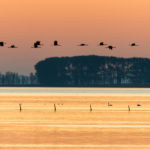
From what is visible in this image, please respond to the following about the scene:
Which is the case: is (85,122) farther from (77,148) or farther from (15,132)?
(77,148)

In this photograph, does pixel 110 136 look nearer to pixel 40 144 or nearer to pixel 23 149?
pixel 40 144

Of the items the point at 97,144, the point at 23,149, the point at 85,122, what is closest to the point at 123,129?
the point at 85,122

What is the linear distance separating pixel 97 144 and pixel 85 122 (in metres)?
20.0

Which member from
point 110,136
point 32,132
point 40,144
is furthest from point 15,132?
point 40,144

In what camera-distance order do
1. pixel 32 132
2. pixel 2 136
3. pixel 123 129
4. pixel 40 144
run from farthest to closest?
1. pixel 123 129
2. pixel 32 132
3. pixel 2 136
4. pixel 40 144

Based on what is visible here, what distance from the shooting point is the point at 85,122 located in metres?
54.8

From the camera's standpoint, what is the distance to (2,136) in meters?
39.8

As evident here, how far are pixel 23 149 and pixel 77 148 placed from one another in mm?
2390

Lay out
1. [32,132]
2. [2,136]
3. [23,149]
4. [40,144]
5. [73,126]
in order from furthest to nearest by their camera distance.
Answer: [73,126] → [32,132] → [2,136] → [40,144] → [23,149]

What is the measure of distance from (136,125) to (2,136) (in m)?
14.4

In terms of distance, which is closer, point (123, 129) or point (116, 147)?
point (116, 147)

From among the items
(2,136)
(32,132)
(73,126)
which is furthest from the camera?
(73,126)

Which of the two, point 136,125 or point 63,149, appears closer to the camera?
point 63,149

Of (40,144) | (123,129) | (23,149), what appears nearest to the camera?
(23,149)
